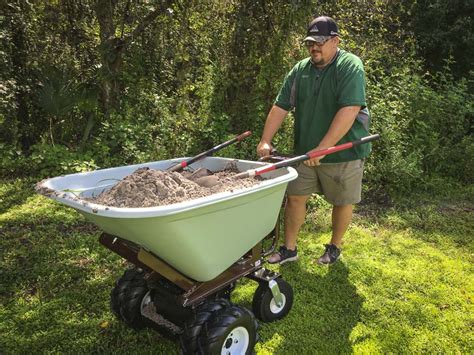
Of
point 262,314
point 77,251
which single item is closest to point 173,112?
point 77,251

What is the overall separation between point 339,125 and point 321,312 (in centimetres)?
124

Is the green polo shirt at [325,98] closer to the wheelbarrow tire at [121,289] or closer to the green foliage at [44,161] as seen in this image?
the wheelbarrow tire at [121,289]

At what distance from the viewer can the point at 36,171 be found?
5199 mm

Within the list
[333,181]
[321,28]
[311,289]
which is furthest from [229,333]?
[321,28]

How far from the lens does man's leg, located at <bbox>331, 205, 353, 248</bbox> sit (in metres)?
3.29

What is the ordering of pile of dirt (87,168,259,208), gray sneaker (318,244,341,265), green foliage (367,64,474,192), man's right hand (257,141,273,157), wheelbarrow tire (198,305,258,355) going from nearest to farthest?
pile of dirt (87,168,259,208), wheelbarrow tire (198,305,258,355), man's right hand (257,141,273,157), gray sneaker (318,244,341,265), green foliage (367,64,474,192)

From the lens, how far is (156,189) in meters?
2.07

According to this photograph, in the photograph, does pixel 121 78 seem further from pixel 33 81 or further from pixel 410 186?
pixel 410 186

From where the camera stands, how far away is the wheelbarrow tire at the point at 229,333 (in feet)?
6.93

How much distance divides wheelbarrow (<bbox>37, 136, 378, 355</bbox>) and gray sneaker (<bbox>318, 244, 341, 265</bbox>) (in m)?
0.82

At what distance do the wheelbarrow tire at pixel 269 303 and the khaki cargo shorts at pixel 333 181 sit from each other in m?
0.79

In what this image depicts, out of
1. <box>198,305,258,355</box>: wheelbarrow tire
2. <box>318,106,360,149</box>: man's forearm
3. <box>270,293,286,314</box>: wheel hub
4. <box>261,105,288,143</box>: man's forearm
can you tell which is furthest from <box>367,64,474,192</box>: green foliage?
<box>198,305,258,355</box>: wheelbarrow tire

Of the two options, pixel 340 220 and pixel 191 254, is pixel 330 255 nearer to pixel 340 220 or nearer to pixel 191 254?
pixel 340 220

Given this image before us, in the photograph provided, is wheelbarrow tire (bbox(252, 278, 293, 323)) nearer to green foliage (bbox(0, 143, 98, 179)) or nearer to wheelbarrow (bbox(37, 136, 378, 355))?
wheelbarrow (bbox(37, 136, 378, 355))
